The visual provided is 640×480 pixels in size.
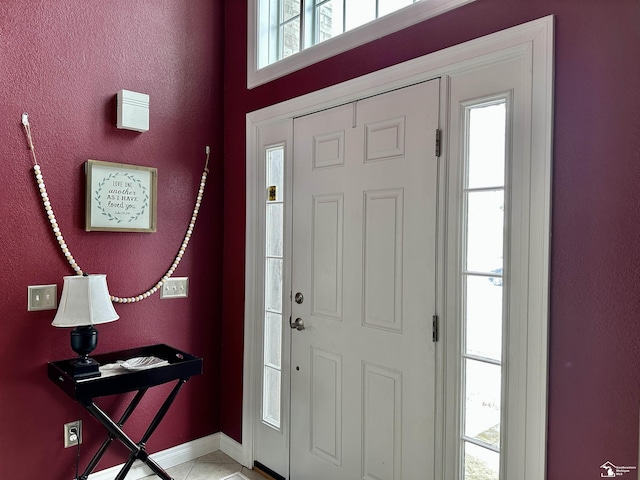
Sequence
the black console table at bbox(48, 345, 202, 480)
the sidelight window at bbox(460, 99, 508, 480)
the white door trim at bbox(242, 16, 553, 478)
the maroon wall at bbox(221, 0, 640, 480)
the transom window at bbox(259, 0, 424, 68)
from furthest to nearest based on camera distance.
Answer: the transom window at bbox(259, 0, 424, 68), the black console table at bbox(48, 345, 202, 480), the sidelight window at bbox(460, 99, 508, 480), the white door trim at bbox(242, 16, 553, 478), the maroon wall at bbox(221, 0, 640, 480)

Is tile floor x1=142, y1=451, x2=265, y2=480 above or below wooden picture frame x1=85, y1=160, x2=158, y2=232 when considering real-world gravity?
below

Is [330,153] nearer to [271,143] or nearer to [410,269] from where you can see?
[271,143]

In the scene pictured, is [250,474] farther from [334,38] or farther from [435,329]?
[334,38]

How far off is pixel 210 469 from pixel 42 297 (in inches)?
52.3

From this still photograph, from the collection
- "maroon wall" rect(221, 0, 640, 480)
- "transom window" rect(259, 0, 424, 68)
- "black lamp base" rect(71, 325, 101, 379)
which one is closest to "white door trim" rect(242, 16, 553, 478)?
"maroon wall" rect(221, 0, 640, 480)

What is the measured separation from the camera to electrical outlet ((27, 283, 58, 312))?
84.4 inches

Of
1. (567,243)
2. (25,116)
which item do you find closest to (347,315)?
(567,243)

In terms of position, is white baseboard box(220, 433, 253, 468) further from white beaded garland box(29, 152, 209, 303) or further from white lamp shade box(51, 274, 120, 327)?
white lamp shade box(51, 274, 120, 327)

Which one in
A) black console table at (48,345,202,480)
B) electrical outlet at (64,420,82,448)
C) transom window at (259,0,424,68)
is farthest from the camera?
electrical outlet at (64,420,82,448)

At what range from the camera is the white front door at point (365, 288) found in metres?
1.84

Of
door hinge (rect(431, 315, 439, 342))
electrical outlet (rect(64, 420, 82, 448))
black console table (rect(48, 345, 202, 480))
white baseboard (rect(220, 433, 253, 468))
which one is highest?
door hinge (rect(431, 315, 439, 342))

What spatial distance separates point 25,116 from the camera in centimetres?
212

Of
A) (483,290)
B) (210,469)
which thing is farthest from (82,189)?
(483,290)

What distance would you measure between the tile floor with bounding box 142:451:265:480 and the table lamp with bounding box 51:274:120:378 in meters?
0.88
